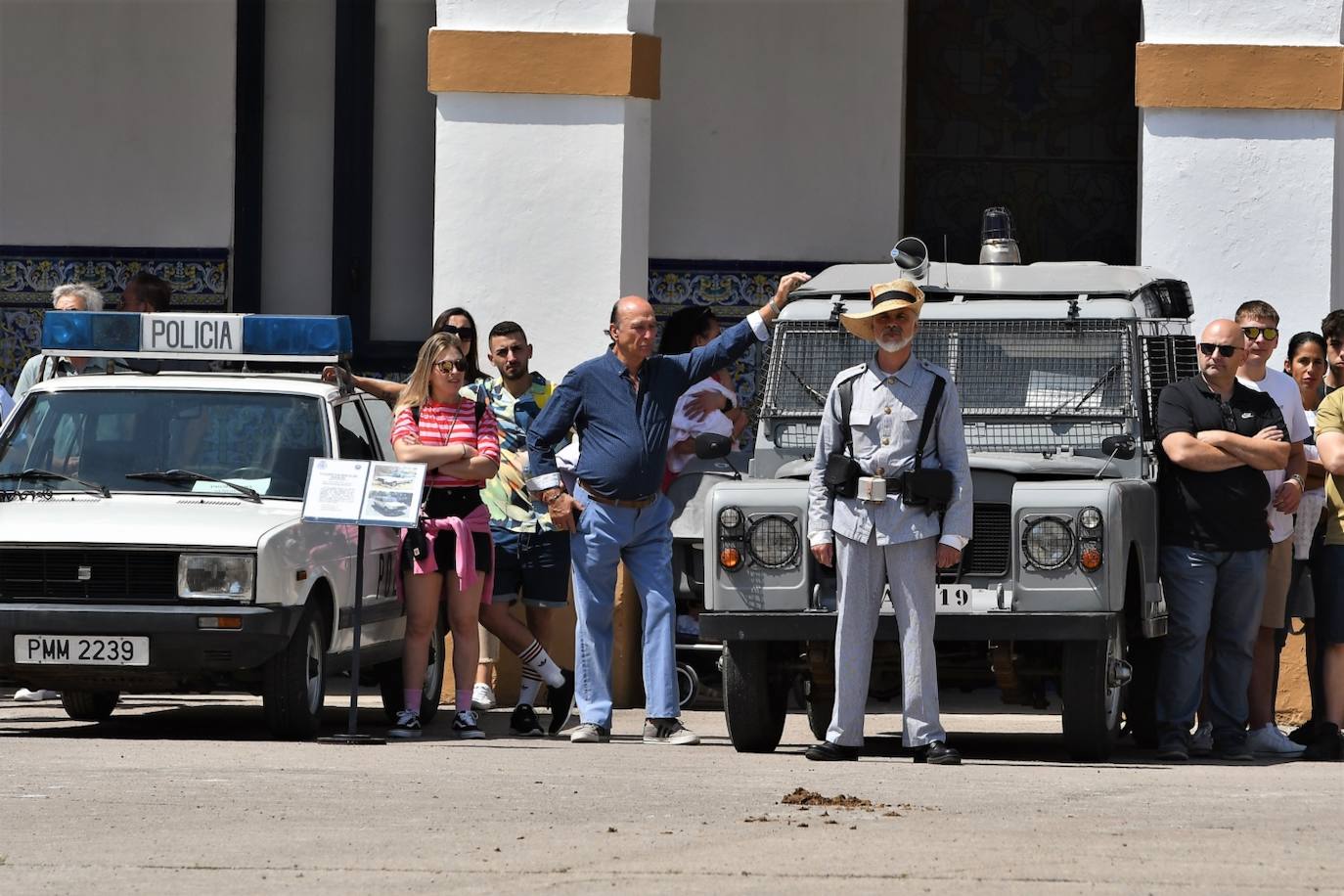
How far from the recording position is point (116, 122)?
17188mm

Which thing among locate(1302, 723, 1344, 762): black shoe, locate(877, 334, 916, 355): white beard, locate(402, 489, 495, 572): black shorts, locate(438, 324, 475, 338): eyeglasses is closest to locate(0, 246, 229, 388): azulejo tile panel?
→ locate(438, 324, 475, 338): eyeglasses

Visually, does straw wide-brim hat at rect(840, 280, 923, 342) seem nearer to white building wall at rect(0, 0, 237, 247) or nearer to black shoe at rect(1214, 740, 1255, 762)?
black shoe at rect(1214, 740, 1255, 762)

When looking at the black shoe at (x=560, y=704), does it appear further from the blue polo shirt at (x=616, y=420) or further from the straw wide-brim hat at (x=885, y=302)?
the straw wide-brim hat at (x=885, y=302)

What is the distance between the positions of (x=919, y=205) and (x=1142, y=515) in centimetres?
669

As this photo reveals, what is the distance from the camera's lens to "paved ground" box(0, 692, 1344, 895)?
7270 mm

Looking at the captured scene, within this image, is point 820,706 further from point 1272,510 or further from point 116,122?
point 116,122

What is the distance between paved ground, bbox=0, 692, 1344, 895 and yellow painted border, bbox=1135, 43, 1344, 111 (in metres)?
4.07

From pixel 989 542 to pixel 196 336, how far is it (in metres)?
3.91

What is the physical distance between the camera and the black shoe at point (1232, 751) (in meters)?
11.4

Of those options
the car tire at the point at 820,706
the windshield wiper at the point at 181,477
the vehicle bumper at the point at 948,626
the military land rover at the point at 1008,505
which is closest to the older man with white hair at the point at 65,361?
the windshield wiper at the point at 181,477

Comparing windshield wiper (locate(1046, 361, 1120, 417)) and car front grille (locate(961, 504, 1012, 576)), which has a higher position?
windshield wiper (locate(1046, 361, 1120, 417))

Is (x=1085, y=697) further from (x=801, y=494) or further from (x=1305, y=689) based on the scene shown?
→ (x=1305, y=689)

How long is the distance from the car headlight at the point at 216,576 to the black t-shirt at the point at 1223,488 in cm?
396

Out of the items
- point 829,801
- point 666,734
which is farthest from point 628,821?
point 666,734
